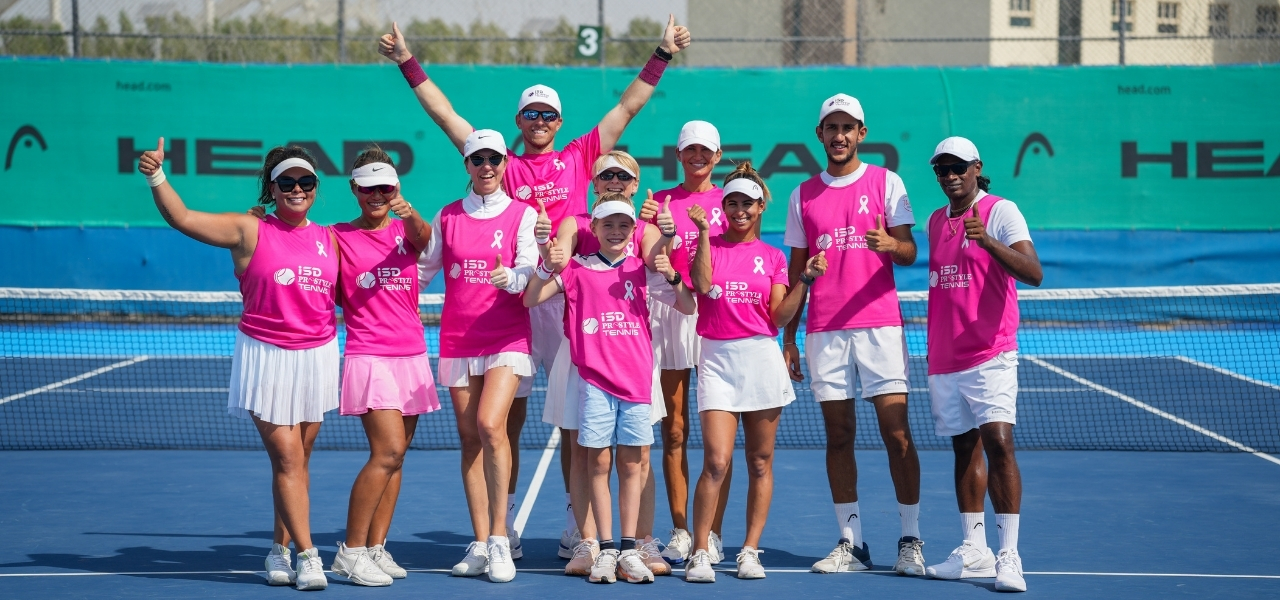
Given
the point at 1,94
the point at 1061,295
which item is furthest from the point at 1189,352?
the point at 1,94

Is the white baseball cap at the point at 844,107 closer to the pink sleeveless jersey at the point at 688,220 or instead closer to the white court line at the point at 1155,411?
the pink sleeveless jersey at the point at 688,220

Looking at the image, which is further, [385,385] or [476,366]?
[476,366]

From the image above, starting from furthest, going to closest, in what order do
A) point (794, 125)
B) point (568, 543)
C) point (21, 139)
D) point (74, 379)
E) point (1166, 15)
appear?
point (1166, 15) → point (794, 125) → point (21, 139) → point (74, 379) → point (568, 543)

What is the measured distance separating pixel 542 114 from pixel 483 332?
1.21m

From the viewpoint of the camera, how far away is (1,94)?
1598 centimetres

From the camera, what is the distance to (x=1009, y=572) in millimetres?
5688

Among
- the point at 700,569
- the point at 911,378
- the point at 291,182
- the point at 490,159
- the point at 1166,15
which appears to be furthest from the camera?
the point at 1166,15

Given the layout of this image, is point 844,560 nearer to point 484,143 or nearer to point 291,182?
point 484,143

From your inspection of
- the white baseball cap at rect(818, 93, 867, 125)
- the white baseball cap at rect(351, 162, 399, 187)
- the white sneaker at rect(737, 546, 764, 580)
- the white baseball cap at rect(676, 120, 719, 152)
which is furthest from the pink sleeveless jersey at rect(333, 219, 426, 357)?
the white baseball cap at rect(818, 93, 867, 125)

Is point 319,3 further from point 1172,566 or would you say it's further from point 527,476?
point 1172,566

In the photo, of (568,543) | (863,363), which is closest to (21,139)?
(568,543)

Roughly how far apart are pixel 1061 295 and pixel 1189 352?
16.6 feet

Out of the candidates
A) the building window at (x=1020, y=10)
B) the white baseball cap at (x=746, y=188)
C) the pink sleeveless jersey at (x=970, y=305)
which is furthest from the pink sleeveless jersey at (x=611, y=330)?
the building window at (x=1020, y=10)

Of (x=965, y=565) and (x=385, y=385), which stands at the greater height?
(x=385, y=385)
